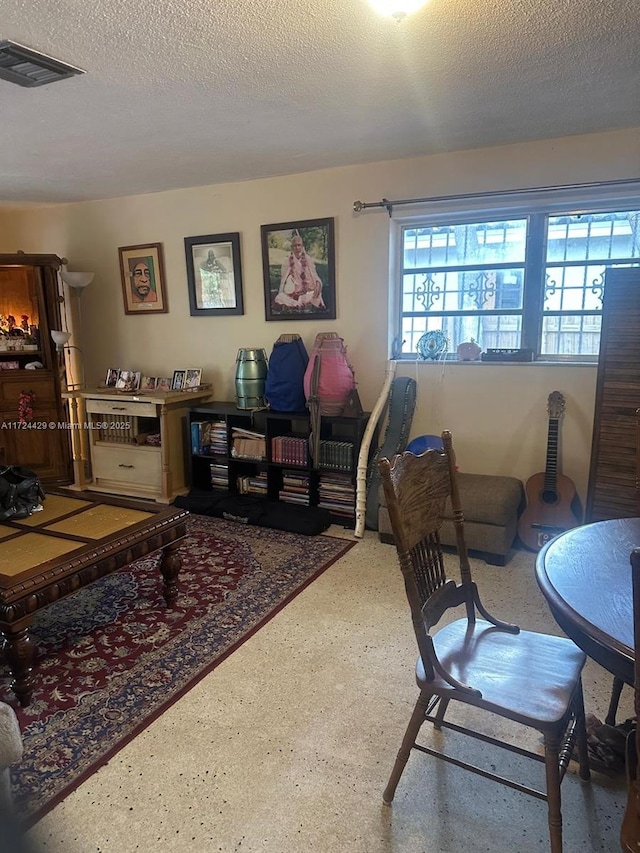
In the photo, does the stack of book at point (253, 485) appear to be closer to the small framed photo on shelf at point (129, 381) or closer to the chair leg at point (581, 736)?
the small framed photo on shelf at point (129, 381)

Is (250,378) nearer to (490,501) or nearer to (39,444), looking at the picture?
(490,501)

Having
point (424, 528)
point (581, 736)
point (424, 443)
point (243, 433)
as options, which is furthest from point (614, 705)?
point (243, 433)

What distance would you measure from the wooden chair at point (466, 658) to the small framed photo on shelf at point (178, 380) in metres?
3.11

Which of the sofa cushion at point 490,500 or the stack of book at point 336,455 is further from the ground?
the stack of book at point 336,455

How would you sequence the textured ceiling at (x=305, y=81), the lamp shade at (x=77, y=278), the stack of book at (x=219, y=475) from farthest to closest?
1. the lamp shade at (x=77, y=278)
2. the stack of book at (x=219, y=475)
3. the textured ceiling at (x=305, y=81)

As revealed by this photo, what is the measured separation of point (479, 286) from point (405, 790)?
283 cm

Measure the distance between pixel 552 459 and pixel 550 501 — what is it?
240 millimetres

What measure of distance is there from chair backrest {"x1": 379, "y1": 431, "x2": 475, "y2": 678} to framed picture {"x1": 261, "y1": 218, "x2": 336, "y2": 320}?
237cm

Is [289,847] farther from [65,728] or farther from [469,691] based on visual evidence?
[65,728]

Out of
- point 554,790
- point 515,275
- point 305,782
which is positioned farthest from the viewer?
point 515,275

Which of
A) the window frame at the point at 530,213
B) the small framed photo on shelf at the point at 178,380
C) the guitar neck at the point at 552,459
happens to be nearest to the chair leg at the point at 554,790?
the guitar neck at the point at 552,459

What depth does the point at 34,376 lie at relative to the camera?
4.42 metres

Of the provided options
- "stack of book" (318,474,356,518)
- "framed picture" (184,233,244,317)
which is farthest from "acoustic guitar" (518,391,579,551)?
"framed picture" (184,233,244,317)

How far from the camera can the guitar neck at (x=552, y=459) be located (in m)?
3.07
